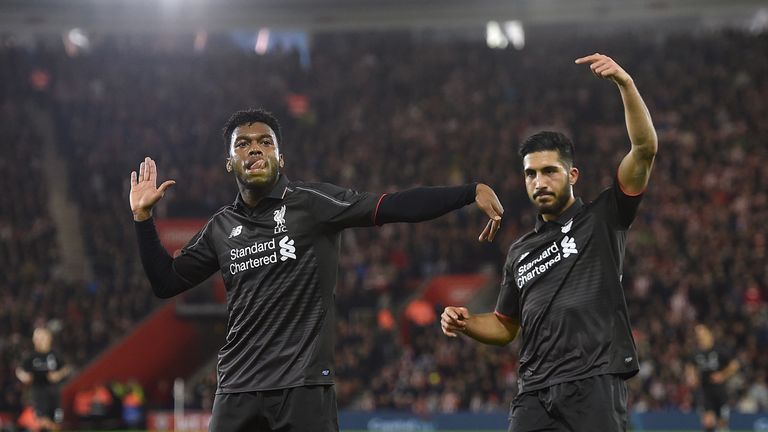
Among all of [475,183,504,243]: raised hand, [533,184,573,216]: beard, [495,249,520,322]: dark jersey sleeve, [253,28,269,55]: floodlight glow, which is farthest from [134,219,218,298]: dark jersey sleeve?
[253,28,269,55]: floodlight glow

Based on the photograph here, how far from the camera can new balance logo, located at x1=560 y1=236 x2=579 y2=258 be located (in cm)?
570

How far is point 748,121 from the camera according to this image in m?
29.2

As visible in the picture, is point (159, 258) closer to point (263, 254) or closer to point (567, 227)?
point (263, 254)

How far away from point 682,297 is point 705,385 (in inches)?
245

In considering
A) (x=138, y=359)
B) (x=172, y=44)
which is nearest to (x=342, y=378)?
(x=138, y=359)

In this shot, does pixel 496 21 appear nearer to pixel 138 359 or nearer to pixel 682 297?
pixel 682 297

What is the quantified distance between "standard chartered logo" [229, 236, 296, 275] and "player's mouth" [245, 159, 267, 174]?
39cm

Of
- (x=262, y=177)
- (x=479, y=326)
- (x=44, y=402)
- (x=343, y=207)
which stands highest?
(x=262, y=177)

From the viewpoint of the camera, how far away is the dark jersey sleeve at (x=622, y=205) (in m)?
5.57

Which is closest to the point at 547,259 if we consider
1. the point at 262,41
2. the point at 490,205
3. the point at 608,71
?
the point at 490,205

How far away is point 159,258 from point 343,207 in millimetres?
1151

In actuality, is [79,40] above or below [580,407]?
above

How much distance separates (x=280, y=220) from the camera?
5.55 meters

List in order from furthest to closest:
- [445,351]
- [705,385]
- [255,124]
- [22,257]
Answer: [22,257] → [445,351] → [705,385] → [255,124]
